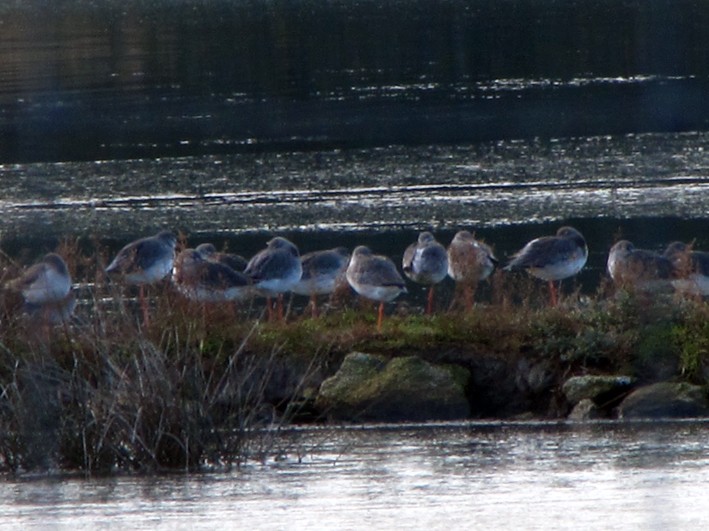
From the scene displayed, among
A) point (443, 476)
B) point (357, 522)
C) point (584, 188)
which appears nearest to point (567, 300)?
point (443, 476)

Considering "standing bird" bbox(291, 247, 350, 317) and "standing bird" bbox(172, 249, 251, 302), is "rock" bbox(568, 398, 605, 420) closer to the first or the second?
"standing bird" bbox(172, 249, 251, 302)

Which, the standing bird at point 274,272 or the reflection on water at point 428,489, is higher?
the standing bird at point 274,272

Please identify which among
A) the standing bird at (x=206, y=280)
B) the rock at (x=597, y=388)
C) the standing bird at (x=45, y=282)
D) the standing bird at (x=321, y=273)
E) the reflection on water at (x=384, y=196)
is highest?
the standing bird at (x=45, y=282)

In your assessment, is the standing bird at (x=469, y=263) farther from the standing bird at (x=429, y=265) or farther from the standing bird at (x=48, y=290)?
the standing bird at (x=48, y=290)

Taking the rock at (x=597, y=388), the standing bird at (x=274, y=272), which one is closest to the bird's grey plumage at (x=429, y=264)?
the standing bird at (x=274, y=272)

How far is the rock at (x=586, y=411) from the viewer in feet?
43.2

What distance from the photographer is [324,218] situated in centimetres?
2502

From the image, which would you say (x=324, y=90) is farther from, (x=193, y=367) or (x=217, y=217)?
(x=193, y=367)

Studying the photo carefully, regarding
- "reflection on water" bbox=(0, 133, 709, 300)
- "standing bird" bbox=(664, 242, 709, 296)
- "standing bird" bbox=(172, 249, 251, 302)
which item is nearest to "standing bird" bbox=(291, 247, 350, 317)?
"standing bird" bbox=(172, 249, 251, 302)

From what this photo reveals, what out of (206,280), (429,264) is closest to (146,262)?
(206,280)

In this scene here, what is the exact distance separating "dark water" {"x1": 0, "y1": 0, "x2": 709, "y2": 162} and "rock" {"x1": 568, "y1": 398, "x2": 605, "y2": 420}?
19.8m

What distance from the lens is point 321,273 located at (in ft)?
54.4

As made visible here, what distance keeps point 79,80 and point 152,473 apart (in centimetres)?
3805

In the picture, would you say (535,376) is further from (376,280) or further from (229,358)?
(229,358)
